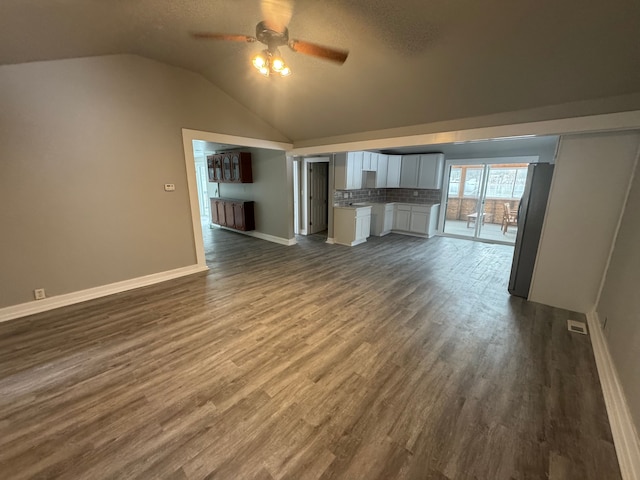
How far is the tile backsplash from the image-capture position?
6.27m

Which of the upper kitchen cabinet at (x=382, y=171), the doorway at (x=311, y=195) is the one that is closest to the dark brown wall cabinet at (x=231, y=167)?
the doorway at (x=311, y=195)

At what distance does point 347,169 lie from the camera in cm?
572

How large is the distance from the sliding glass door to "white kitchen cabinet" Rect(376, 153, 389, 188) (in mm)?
1610

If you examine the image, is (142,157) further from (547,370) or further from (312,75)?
(547,370)

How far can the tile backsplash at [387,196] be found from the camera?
20.6ft

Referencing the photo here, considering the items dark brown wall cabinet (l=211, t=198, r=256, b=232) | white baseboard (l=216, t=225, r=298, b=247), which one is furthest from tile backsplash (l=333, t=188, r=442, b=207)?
dark brown wall cabinet (l=211, t=198, r=256, b=232)

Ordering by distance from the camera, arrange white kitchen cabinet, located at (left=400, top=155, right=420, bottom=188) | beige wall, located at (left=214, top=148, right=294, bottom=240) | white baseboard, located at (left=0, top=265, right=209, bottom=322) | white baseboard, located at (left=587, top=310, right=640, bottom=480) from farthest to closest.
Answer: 1. white kitchen cabinet, located at (left=400, top=155, right=420, bottom=188)
2. beige wall, located at (left=214, top=148, right=294, bottom=240)
3. white baseboard, located at (left=0, top=265, right=209, bottom=322)
4. white baseboard, located at (left=587, top=310, right=640, bottom=480)

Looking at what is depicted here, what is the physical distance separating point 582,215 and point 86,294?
6.09m

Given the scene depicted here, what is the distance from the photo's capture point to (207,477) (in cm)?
134

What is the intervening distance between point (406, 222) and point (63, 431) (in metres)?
6.93

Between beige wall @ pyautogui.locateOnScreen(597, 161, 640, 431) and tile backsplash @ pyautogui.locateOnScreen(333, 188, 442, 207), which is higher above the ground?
tile backsplash @ pyautogui.locateOnScreen(333, 188, 442, 207)

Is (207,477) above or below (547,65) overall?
below

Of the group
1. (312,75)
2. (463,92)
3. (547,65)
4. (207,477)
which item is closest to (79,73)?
(312,75)

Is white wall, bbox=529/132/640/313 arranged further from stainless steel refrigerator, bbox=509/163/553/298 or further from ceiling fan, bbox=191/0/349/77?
ceiling fan, bbox=191/0/349/77
